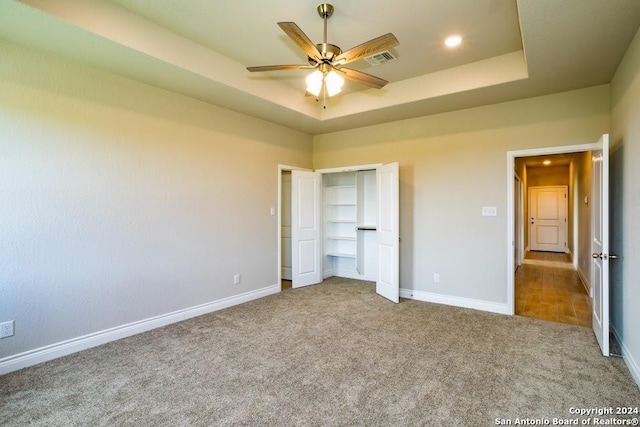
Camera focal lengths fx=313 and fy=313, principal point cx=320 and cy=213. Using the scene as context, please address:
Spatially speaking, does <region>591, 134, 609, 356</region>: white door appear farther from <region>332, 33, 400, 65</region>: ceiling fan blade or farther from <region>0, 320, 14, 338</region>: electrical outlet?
<region>0, 320, 14, 338</region>: electrical outlet

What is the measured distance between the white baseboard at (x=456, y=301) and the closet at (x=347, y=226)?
0.41m

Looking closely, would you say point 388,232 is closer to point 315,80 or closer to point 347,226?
point 347,226

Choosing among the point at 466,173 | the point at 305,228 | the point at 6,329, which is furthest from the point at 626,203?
the point at 6,329

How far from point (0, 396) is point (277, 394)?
1988 mm

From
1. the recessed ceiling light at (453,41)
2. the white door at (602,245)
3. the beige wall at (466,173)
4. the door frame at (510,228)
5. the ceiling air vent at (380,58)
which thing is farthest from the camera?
the door frame at (510,228)

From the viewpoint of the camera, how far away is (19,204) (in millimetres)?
2646

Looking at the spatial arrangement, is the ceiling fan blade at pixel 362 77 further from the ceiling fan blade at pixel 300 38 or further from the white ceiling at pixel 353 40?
the white ceiling at pixel 353 40

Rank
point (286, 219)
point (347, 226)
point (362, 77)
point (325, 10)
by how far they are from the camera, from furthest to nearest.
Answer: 1. point (347, 226)
2. point (286, 219)
3. point (362, 77)
4. point (325, 10)

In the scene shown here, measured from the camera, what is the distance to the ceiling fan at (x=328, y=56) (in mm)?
2262

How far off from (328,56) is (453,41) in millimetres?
1487

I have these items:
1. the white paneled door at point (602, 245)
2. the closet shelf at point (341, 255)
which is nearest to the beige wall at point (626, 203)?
the white paneled door at point (602, 245)

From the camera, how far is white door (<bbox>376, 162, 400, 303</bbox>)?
4477 millimetres

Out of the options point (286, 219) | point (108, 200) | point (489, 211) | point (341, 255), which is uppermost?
point (108, 200)

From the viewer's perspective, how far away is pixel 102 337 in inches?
122
